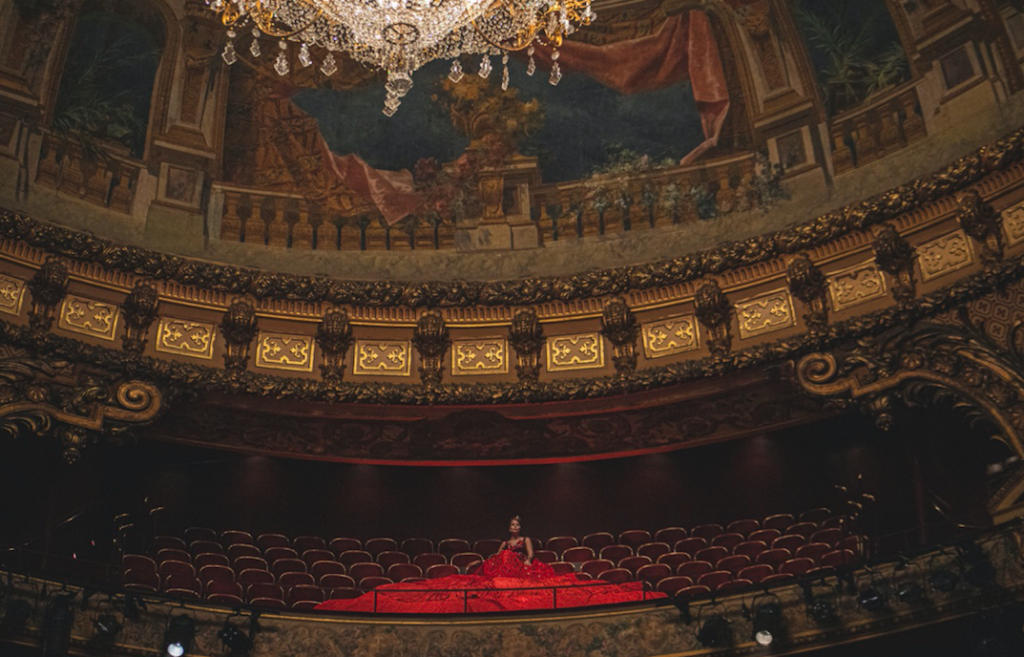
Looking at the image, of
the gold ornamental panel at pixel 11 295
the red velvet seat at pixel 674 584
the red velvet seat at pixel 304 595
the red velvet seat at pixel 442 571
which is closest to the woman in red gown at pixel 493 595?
the red velvet seat at pixel 674 584

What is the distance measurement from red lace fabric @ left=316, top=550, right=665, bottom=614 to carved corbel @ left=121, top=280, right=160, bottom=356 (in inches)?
153

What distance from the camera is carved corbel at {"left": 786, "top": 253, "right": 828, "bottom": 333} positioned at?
1352 centimetres

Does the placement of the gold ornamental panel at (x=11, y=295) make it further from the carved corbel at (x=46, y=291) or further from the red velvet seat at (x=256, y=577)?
the red velvet seat at (x=256, y=577)

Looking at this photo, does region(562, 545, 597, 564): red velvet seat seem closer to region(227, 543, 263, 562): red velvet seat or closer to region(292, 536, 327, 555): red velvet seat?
region(292, 536, 327, 555): red velvet seat

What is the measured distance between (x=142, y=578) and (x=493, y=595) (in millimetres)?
3720

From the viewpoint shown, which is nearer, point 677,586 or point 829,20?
point 677,586

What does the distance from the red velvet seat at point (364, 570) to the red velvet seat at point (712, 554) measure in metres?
3.51

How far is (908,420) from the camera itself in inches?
521

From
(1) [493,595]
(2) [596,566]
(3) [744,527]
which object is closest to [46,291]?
(1) [493,595]

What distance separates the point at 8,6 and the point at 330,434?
6.10 meters

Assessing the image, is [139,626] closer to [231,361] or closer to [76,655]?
[76,655]

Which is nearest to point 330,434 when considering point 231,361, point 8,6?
point 231,361

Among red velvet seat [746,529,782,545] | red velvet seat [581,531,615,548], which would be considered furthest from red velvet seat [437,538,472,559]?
red velvet seat [746,529,782,545]

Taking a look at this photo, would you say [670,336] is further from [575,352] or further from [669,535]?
[669,535]
